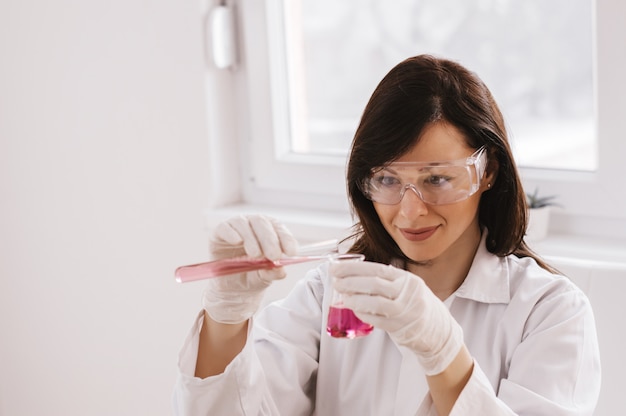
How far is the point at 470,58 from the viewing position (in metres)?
2.73

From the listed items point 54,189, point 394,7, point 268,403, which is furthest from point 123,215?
point 268,403

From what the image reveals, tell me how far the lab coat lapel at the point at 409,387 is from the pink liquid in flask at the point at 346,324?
0.23 metres

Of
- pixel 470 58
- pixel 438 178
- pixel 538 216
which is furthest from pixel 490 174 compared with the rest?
pixel 470 58

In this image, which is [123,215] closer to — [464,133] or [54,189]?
[54,189]

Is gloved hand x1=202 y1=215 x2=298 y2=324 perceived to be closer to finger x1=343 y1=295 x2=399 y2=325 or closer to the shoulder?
finger x1=343 y1=295 x2=399 y2=325

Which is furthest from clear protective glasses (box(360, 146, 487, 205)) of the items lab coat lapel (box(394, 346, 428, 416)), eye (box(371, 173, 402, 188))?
lab coat lapel (box(394, 346, 428, 416))

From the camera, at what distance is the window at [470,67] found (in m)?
2.47

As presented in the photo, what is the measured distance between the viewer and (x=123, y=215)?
325 centimetres

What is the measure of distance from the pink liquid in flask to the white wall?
1.38m

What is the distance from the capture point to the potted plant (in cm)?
251

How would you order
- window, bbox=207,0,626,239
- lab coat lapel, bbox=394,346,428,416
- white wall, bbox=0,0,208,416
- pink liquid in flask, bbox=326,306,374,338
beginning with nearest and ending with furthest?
pink liquid in flask, bbox=326,306,374,338 → lab coat lapel, bbox=394,346,428,416 → window, bbox=207,0,626,239 → white wall, bbox=0,0,208,416

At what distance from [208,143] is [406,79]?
4.14 ft

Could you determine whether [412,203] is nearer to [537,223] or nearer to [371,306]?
[371,306]

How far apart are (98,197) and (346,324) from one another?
178 centimetres
